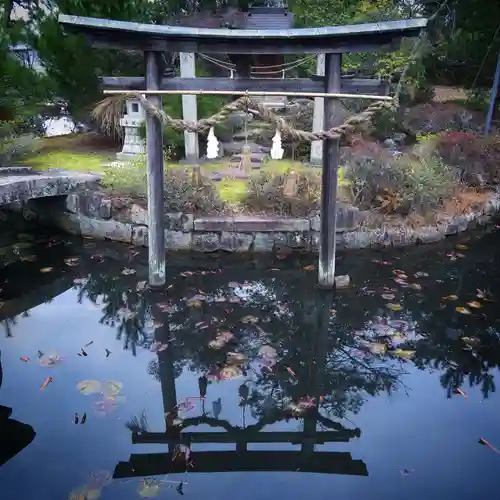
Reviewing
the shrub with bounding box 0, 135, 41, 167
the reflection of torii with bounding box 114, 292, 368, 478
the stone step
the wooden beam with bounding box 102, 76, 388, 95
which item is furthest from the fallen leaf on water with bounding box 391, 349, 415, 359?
the shrub with bounding box 0, 135, 41, 167

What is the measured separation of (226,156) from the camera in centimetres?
1241

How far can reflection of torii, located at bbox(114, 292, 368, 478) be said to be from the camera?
167 inches

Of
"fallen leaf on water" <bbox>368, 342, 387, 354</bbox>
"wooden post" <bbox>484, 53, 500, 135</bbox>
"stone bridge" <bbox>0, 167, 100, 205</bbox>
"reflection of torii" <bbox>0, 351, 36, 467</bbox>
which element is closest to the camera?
"reflection of torii" <bbox>0, 351, 36, 467</bbox>

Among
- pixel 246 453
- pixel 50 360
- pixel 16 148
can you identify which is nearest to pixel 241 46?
pixel 50 360

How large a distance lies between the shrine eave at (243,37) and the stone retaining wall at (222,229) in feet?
10.7

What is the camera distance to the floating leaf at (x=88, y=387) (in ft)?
16.8

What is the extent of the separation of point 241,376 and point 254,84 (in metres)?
3.36

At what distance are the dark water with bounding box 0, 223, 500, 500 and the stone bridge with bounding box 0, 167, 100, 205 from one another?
3.51 ft

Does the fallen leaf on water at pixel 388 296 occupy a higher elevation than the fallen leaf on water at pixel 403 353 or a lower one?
higher

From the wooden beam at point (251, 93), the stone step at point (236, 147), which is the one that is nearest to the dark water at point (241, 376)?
the wooden beam at point (251, 93)

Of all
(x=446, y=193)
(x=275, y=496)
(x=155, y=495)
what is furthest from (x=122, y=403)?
(x=446, y=193)

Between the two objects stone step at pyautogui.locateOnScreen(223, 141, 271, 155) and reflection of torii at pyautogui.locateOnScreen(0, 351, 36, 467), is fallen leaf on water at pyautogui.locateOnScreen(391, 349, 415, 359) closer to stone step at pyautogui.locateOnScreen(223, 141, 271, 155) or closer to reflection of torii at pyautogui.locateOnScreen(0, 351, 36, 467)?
reflection of torii at pyautogui.locateOnScreen(0, 351, 36, 467)

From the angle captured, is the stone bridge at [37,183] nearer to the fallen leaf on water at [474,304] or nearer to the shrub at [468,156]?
the fallen leaf on water at [474,304]

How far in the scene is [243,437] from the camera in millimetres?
4633
